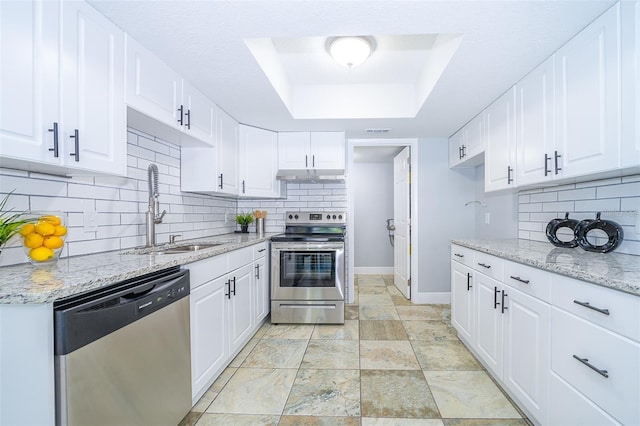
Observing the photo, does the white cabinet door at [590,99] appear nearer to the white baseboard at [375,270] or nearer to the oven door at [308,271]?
the oven door at [308,271]

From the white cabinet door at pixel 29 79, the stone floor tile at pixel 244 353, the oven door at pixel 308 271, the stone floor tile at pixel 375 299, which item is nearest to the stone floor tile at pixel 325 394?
the stone floor tile at pixel 244 353

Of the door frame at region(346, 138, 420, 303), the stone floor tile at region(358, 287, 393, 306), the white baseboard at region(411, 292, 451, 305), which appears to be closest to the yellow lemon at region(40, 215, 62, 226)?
the door frame at region(346, 138, 420, 303)

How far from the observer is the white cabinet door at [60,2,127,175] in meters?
1.24

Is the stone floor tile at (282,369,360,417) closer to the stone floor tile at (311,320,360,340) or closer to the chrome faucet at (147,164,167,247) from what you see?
the stone floor tile at (311,320,360,340)

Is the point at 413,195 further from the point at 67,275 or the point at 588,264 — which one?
the point at 67,275

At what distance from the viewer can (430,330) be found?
2812 millimetres

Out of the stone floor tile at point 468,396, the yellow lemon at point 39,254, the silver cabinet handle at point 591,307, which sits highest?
the yellow lemon at point 39,254

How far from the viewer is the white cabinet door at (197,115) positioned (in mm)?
2082

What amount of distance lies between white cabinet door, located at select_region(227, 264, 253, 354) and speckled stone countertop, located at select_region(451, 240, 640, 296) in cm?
185

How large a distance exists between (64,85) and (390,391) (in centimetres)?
240

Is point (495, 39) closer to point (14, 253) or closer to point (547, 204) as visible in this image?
point (547, 204)

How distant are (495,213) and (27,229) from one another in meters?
3.68

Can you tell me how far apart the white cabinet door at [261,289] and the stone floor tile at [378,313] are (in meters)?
1.07

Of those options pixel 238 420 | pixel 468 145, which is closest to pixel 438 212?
pixel 468 145
